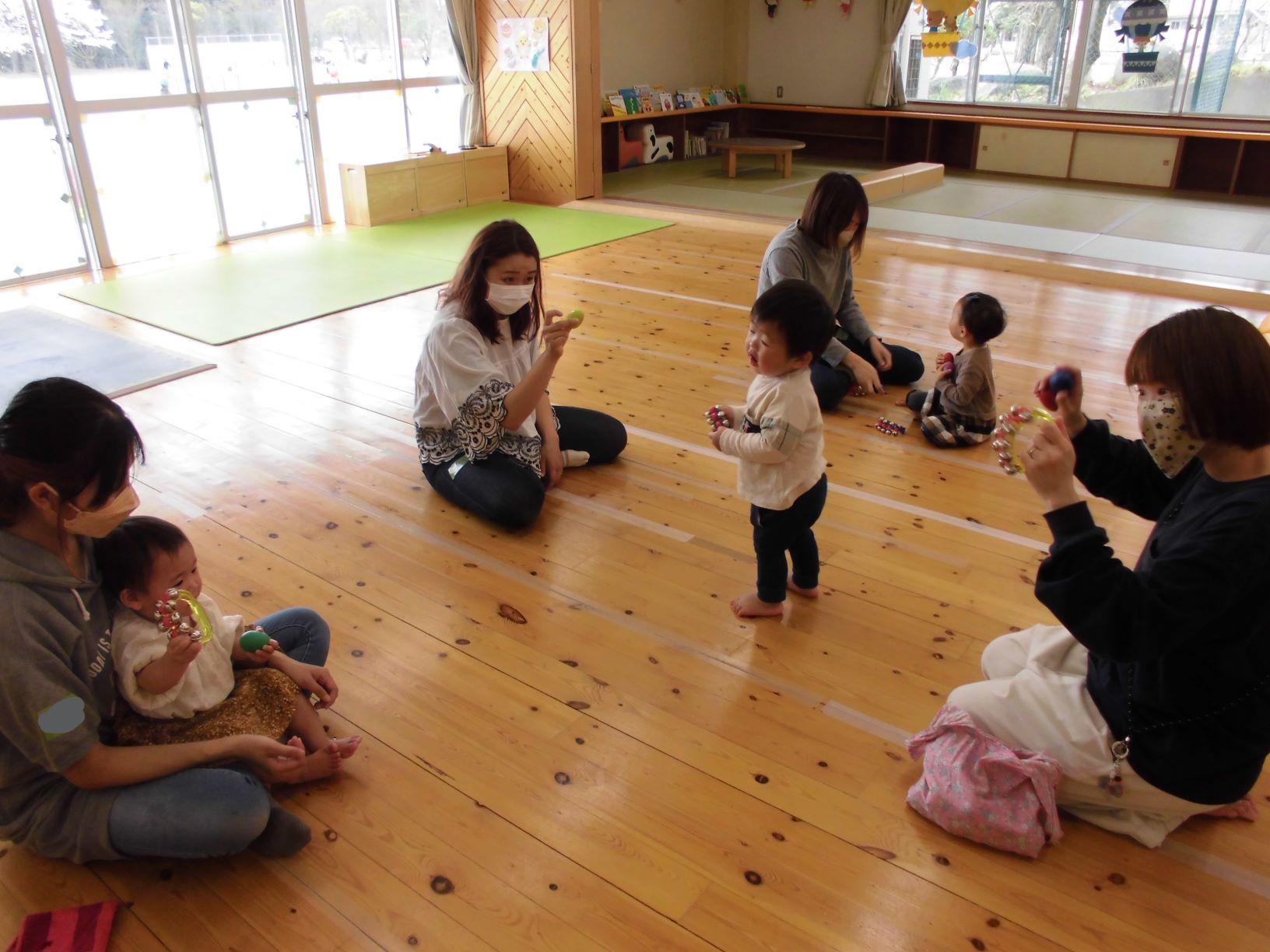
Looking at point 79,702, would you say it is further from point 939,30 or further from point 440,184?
point 939,30

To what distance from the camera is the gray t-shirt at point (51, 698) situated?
140cm

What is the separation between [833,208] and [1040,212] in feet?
17.3

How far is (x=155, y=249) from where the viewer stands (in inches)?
258

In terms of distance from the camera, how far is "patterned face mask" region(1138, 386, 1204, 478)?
1438 millimetres

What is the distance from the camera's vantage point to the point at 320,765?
184 cm

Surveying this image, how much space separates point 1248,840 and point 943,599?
883 millimetres

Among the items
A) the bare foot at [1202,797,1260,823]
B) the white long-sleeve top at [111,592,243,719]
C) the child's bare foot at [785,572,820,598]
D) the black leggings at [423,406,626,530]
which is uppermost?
the white long-sleeve top at [111,592,243,719]

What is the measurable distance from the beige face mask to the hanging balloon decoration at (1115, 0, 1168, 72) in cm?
1034

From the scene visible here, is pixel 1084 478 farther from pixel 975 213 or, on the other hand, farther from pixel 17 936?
pixel 975 213

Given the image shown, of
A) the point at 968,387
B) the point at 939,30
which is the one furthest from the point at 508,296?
the point at 939,30

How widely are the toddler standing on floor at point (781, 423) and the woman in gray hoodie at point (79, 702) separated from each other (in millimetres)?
1124

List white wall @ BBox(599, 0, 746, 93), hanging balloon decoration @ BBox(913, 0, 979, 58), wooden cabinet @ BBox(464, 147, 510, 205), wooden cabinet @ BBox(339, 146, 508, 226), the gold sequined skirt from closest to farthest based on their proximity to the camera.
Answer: the gold sequined skirt → wooden cabinet @ BBox(339, 146, 508, 226) → wooden cabinet @ BBox(464, 147, 510, 205) → hanging balloon decoration @ BBox(913, 0, 979, 58) → white wall @ BBox(599, 0, 746, 93)

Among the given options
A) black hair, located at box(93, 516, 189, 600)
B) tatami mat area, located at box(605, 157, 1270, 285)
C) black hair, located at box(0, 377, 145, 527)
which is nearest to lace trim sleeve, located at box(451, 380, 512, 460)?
black hair, located at box(93, 516, 189, 600)

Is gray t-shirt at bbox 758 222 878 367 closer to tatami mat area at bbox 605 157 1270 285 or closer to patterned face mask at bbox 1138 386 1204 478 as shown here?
patterned face mask at bbox 1138 386 1204 478
